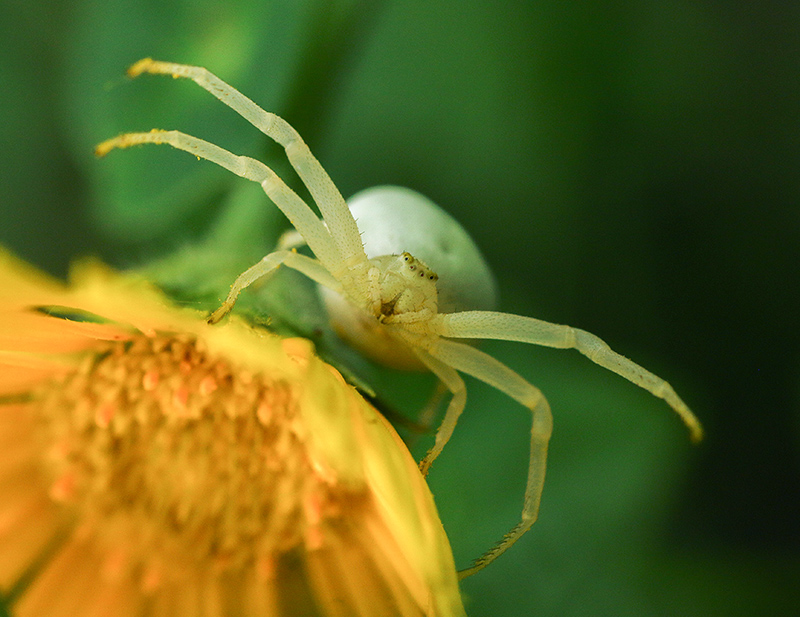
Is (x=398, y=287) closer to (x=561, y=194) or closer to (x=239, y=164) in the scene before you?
(x=239, y=164)

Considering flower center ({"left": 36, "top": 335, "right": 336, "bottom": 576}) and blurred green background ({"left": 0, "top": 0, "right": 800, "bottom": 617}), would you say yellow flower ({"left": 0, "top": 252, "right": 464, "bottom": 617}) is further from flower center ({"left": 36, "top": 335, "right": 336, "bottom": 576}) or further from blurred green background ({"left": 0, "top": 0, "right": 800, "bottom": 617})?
blurred green background ({"left": 0, "top": 0, "right": 800, "bottom": 617})

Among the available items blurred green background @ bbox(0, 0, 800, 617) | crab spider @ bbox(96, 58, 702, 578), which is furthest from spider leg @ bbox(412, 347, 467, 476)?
blurred green background @ bbox(0, 0, 800, 617)

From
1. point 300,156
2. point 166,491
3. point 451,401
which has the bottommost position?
point 166,491

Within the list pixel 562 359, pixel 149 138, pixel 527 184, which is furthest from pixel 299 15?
pixel 562 359

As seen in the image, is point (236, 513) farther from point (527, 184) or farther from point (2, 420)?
point (527, 184)

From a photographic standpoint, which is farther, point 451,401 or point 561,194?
point 561,194

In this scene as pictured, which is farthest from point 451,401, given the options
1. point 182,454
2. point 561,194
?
point 561,194

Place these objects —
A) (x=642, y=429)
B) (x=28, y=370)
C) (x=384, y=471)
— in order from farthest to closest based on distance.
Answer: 1. (x=642, y=429)
2. (x=28, y=370)
3. (x=384, y=471)
